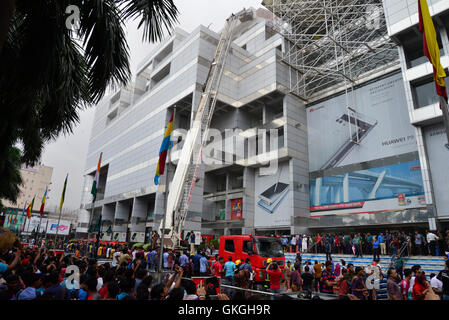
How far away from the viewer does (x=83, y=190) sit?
78.7 meters

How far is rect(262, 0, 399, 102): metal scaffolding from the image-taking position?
3484 centimetres

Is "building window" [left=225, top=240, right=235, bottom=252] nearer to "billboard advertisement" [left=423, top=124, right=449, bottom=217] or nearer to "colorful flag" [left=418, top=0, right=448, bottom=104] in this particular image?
"colorful flag" [left=418, top=0, right=448, bottom=104]

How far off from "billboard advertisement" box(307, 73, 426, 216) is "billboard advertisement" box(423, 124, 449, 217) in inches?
93.9

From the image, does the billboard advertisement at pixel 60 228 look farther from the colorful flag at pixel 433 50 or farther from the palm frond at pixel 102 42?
the colorful flag at pixel 433 50

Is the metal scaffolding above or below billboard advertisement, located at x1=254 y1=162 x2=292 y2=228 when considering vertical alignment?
above

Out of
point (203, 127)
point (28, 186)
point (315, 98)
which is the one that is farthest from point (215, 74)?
point (28, 186)

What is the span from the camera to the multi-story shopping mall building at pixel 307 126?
2789 centimetres

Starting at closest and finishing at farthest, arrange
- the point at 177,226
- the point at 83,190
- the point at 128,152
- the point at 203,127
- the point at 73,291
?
1. the point at 73,291
2. the point at 177,226
3. the point at 203,127
4. the point at 128,152
5. the point at 83,190

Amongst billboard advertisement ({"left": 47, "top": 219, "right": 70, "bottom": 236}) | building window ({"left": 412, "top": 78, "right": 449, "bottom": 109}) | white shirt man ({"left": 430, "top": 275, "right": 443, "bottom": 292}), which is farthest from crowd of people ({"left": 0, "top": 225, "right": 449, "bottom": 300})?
billboard advertisement ({"left": 47, "top": 219, "right": 70, "bottom": 236})

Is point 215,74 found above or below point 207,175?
above

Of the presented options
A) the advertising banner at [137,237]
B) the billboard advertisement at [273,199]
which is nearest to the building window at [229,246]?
the billboard advertisement at [273,199]

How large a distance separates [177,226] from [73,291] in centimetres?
1194

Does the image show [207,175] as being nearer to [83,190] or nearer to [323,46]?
[323,46]

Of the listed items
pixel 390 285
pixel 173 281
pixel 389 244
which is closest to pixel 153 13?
pixel 173 281
